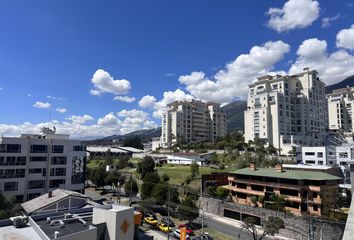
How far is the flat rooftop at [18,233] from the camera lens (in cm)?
2075

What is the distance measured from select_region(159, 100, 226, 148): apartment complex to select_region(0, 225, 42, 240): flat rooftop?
10443 cm

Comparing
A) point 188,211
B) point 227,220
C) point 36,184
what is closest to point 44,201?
point 36,184

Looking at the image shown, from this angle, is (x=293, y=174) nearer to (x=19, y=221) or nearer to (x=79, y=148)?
(x=19, y=221)

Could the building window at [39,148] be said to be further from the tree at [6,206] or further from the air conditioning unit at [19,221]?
the air conditioning unit at [19,221]

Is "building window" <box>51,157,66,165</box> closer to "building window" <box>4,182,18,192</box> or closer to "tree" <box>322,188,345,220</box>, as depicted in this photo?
"building window" <box>4,182,18,192</box>

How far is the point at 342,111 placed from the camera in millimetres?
118875

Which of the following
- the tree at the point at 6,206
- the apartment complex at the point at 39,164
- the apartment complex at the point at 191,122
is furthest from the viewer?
the apartment complex at the point at 191,122

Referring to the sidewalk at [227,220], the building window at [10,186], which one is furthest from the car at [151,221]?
the building window at [10,186]

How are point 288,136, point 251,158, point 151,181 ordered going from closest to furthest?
point 151,181, point 251,158, point 288,136

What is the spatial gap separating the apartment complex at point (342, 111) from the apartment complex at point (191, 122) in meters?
52.7

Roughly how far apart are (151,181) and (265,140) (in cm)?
4783

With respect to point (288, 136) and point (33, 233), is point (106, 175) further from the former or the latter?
point (288, 136)

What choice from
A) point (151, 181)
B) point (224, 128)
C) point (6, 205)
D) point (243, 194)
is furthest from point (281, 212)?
point (224, 128)

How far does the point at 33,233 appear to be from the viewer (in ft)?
71.7
